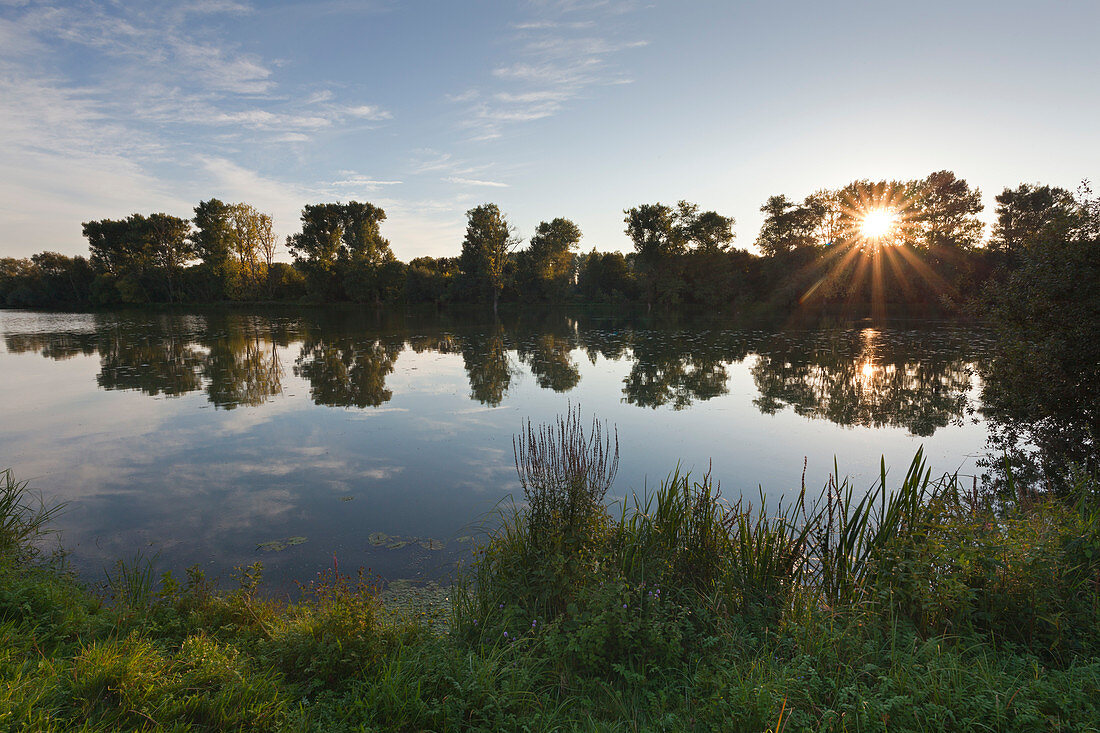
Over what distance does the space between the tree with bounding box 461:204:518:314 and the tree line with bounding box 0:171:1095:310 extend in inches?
7.1

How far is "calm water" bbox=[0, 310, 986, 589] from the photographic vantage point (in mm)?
6020

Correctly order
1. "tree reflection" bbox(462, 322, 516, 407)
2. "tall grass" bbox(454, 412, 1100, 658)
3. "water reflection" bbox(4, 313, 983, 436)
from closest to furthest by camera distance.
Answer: "tall grass" bbox(454, 412, 1100, 658), "water reflection" bbox(4, 313, 983, 436), "tree reflection" bbox(462, 322, 516, 407)

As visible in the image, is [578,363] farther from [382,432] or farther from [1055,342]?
[1055,342]

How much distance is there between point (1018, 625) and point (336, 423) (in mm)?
11161

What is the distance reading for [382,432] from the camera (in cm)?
1030

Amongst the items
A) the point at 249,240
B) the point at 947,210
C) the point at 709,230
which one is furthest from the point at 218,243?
the point at 947,210

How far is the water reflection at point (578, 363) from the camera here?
13.1 metres

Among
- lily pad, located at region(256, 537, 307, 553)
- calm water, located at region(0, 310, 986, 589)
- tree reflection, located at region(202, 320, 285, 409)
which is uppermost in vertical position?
tree reflection, located at region(202, 320, 285, 409)

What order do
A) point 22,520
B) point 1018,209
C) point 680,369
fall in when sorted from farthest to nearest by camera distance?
point 1018,209, point 680,369, point 22,520

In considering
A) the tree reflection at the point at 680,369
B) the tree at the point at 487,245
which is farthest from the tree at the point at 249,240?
the tree reflection at the point at 680,369

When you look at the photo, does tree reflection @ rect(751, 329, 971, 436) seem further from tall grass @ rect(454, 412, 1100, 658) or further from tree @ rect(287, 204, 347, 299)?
tree @ rect(287, 204, 347, 299)

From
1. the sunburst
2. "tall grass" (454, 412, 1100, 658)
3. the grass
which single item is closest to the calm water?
the grass

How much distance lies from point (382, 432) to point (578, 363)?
10903 millimetres

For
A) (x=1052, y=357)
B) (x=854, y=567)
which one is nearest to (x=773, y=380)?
(x=1052, y=357)
